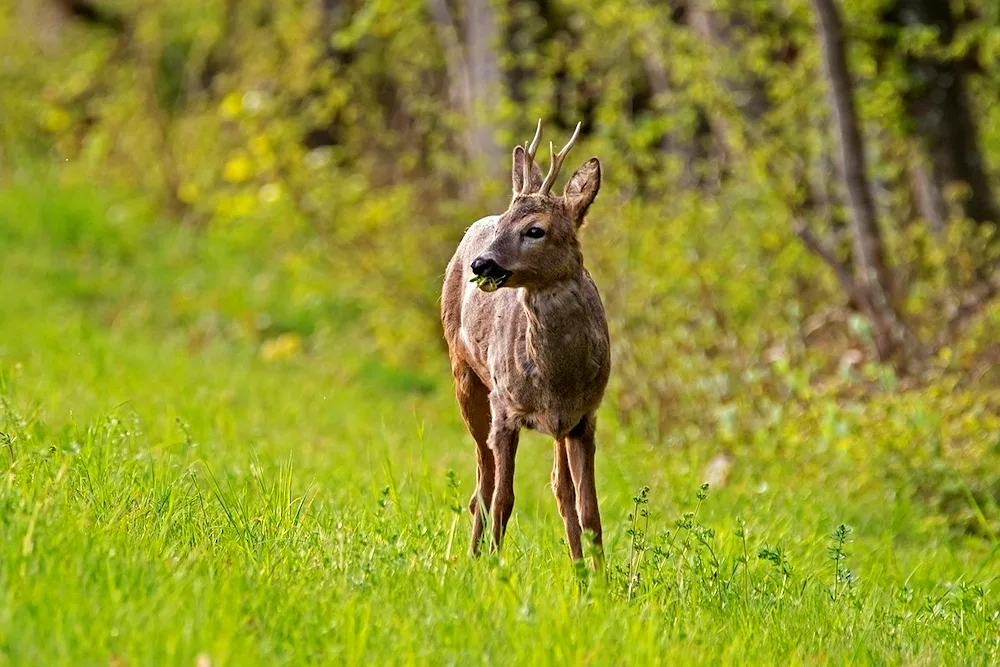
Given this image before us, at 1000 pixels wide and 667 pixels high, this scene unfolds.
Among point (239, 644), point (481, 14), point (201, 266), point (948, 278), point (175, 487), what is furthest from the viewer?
point (201, 266)

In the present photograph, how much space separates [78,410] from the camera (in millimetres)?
8125

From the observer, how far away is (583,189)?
17.5 ft

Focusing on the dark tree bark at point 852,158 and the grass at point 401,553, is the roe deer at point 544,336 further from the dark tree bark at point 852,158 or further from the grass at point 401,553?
the dark tree bark at point 852,158

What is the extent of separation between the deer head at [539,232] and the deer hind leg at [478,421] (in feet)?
2.75

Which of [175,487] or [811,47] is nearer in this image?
[175,487]

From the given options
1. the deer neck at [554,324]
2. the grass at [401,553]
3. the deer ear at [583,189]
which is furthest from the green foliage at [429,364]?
the deer ear at [583,189]

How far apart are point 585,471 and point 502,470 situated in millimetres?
292

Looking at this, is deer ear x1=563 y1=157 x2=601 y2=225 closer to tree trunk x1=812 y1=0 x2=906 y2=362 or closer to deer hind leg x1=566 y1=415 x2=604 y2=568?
deer hind leg x1=566 y1=415 x2=604 y2=568

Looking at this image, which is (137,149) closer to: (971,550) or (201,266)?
(201,266)

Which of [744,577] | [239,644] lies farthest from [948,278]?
[239,644]

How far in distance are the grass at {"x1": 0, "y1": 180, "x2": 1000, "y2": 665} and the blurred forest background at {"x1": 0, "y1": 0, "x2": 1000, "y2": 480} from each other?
955 mm

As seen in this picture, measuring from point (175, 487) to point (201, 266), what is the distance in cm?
1113

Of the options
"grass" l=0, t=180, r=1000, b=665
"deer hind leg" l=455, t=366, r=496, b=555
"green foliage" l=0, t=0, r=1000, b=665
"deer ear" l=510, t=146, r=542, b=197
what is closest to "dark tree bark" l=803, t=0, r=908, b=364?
"green foliage" l=0, t=0, r=1000, b=665

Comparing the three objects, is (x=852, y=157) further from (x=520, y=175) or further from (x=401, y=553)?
(x=401, y=553)
